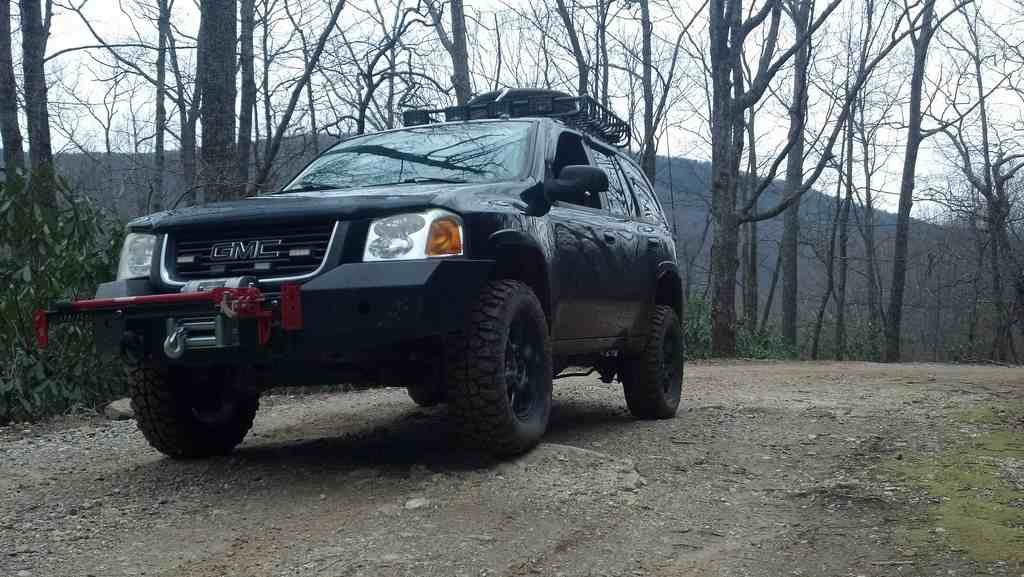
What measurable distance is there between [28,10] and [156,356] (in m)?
8.59

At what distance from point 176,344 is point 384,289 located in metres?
0.96

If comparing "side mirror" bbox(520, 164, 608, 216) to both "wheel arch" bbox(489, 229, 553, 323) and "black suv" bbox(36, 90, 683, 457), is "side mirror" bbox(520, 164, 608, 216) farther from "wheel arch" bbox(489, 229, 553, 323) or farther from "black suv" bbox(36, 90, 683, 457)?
"wheel arch" bbox(489, 229, 553, 323)

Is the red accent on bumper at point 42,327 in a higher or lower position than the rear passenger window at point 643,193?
lower

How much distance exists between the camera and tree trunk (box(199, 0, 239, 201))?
10.3 m

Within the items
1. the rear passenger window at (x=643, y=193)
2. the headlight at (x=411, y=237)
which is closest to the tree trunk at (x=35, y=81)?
the rear passenger window at (x=643, y=193)

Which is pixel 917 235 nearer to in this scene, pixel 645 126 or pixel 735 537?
pixel 645 126

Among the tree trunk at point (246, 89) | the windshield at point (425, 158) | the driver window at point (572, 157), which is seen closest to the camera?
the windshield at point (425, 158)

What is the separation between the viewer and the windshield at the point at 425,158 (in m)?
5.66

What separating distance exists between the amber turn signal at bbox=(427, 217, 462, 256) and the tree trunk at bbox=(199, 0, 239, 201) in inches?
248

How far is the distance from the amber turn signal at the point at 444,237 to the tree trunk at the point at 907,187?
2233cm

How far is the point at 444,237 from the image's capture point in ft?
14.7

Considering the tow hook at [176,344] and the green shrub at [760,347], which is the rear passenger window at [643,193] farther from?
the green shrub at [760,347]

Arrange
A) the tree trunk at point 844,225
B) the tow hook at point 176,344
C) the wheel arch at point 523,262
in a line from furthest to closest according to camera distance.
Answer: the tree trunk at point 844,225 < the wheel arch at point 523,262 < the tow hook at point 176,344

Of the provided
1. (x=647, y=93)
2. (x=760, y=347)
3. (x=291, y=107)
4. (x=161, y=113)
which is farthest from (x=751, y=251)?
(x=291, y=107)
